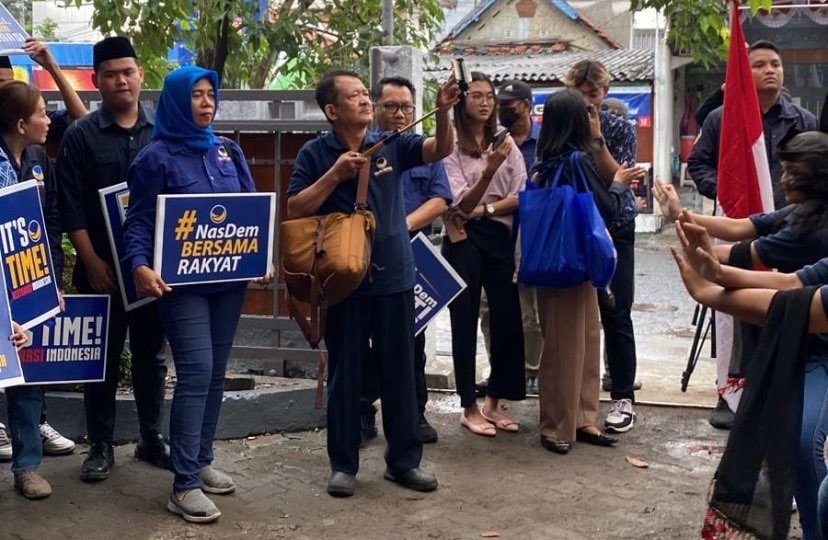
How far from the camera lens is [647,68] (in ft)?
73.9

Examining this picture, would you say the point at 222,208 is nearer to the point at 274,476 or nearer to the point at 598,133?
the point at 274,476

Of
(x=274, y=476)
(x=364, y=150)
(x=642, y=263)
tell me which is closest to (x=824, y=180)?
(x=364, y=150)

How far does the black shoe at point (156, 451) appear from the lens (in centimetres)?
582

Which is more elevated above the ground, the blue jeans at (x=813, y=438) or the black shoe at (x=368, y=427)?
the blue jeans at (x=813, y=438)

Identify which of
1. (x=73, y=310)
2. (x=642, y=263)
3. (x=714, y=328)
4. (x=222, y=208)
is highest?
(x=222, y=208)

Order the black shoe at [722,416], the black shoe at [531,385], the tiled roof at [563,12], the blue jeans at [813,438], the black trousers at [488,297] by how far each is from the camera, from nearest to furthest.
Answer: the blue jeans at [813,438]
the black trousers at [488,297]
the black shoe at [722,416]
the black shoe at [531,385]
the tiled roof at [563,12]

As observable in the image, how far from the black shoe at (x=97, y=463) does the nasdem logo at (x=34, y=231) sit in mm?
1161

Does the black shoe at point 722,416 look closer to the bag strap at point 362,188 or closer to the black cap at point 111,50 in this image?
the bag strap at point 362,188

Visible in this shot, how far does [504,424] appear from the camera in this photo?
6656 mm

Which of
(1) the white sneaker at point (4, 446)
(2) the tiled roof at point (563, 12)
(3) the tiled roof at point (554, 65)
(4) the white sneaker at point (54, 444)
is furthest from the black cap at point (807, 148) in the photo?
(2) the tiled roof at point (563, 12)

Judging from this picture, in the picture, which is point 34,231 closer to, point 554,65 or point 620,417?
point 620,417

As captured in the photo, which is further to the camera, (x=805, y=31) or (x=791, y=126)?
(x=805, y=31)

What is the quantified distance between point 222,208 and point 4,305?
1048 millimetres

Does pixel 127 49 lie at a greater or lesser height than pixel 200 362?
greater
